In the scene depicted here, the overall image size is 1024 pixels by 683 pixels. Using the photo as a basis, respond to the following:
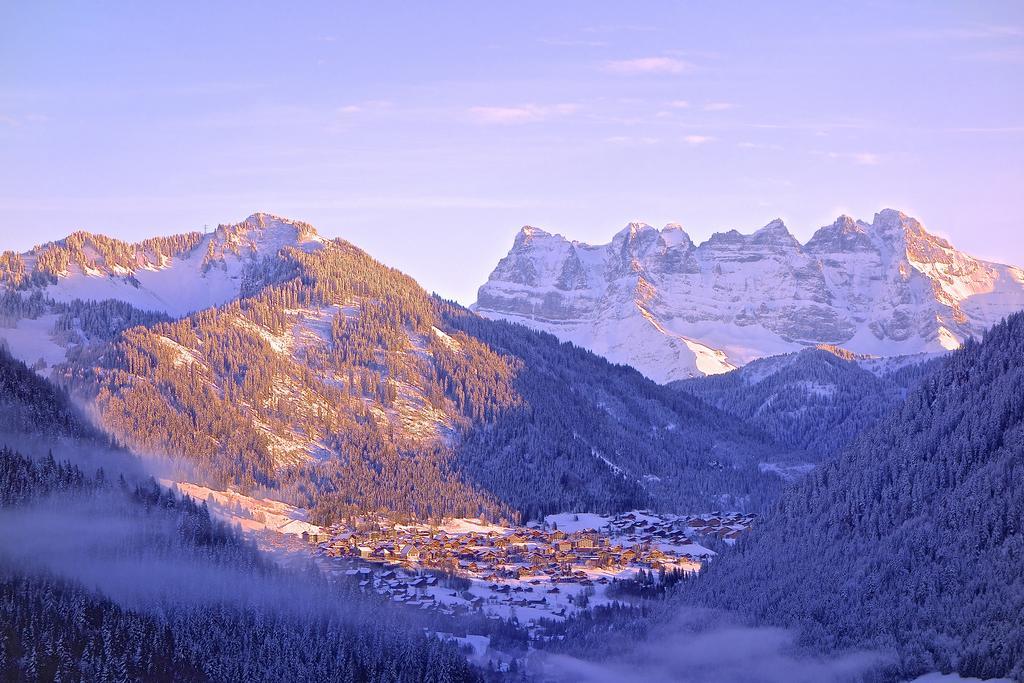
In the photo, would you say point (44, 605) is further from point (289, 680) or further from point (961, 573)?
point (961, 573)

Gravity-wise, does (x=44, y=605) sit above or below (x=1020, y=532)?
below

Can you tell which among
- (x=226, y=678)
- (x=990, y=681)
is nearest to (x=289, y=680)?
(x=226, y=678)

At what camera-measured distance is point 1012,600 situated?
185 meters

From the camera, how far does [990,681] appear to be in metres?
176

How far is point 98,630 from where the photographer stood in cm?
19488

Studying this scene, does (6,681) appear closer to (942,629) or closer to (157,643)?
(157,643)

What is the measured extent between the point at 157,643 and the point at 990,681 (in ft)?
300

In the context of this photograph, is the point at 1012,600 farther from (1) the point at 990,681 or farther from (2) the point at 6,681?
(2) the point at 6,681

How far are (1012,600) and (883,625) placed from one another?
18.7m

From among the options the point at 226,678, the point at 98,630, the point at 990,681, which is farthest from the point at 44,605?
the point at 990,681

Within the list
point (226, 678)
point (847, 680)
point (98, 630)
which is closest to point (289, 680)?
point (226, 678)

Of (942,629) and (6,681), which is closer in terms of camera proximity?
(6,681)

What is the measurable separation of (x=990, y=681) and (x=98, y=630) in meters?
97.1

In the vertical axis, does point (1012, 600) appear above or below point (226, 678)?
above
